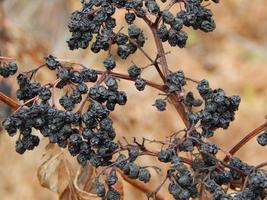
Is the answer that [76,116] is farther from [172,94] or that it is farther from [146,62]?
[146,62]

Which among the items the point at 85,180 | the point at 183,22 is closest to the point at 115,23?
the point at 183,22

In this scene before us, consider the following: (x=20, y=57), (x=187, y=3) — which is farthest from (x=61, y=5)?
(x=187, y=3)

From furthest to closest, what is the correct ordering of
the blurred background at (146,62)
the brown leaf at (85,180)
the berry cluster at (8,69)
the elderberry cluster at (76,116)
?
the blurred background at (146,62), the brown leaf at (85,180), the berry cluster at (8,69), the elderberry cluster at (76,116)

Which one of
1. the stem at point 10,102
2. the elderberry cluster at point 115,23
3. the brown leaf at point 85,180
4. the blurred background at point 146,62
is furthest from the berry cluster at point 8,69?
the blurred background at point 146,62

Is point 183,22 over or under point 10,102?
over

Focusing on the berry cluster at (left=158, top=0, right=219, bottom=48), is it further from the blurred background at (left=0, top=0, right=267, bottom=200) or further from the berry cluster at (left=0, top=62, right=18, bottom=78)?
the blurred background at (left=0, top=0, right=267, bottom=200)

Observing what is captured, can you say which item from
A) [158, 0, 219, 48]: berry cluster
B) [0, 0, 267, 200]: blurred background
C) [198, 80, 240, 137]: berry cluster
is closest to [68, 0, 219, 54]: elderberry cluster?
[158, 0, 219, 48]: berry cluster

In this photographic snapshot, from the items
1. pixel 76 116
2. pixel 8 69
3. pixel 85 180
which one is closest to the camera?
pixel 76 116

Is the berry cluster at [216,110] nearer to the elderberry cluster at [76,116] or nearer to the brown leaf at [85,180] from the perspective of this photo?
the elderberry cluster at [76,116]
